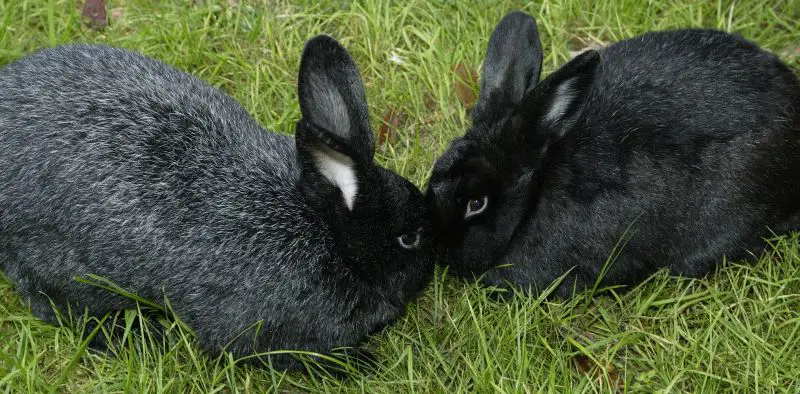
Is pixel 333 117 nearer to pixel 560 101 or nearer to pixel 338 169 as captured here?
pixel 338 169

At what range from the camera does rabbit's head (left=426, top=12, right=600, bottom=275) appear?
4555 millimetres

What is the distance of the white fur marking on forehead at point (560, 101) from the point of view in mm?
4398

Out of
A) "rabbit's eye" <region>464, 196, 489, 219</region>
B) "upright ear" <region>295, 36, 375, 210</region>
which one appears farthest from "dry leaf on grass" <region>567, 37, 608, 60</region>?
"upright ear" <region>295, 36, 375, 210</region>

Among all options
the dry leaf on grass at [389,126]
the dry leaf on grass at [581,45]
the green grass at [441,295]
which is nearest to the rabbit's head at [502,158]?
the green grass at [441,295]

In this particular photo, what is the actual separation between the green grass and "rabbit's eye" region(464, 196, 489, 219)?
417 millimetres

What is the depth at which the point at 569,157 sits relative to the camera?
4.80 metres

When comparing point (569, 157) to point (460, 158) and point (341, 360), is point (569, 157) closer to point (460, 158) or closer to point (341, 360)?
point (460, 158)

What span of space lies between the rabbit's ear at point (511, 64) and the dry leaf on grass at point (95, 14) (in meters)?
2.69

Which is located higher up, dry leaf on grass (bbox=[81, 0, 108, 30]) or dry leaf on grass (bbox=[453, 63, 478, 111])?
dry leaf on grass (bbox=[81, 0, 108, 30])

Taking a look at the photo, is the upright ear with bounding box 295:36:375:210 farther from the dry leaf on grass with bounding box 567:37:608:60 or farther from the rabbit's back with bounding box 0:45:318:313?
the dry leaf on grass with bounding box 567:37:608:60

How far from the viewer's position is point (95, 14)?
20.2ft

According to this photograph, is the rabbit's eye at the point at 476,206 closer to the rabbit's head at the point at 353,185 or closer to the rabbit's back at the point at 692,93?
the rabbit's head at the point at 353,185

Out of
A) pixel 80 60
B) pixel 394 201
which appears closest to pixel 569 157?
pixel 394 201

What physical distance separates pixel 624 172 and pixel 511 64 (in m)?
0.79
